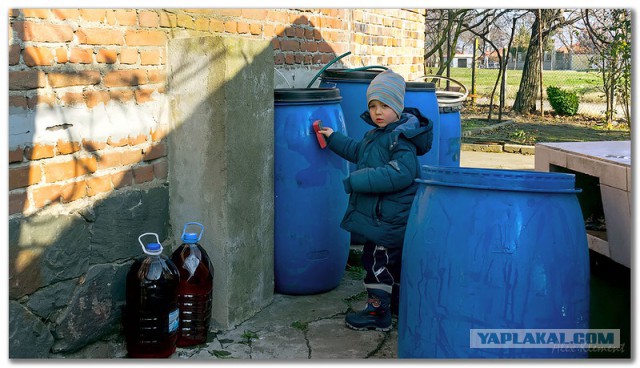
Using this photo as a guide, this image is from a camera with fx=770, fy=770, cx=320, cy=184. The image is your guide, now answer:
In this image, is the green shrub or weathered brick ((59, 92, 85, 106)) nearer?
weathered brick ((59, 92, 85, 106))

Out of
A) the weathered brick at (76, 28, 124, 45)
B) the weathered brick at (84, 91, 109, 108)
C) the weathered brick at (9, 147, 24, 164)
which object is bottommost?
the weathered brick at (9, 147, 24, 164)

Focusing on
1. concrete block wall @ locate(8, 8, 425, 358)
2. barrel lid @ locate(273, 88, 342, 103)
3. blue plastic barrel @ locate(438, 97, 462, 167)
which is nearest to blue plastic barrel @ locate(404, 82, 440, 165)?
blue plastic barrel @ locate(438, 97, 462, 167)

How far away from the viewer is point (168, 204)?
11.2 feet

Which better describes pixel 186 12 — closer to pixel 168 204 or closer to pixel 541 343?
pixel 168 204

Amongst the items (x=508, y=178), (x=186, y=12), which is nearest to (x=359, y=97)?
(x=186, y=12)

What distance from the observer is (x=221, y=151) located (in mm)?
3287

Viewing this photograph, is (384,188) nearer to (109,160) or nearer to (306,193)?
(306,193)

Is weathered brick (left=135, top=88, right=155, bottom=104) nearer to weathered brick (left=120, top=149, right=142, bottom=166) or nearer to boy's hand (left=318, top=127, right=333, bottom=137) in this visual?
weathered brick (left=120, top=149, right=142, bottom=166)

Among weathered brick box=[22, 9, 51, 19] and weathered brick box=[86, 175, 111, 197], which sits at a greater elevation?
weathered brick box=[22, 9, 51, 19]

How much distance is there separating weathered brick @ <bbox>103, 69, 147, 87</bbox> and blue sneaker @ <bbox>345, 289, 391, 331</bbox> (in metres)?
1.40

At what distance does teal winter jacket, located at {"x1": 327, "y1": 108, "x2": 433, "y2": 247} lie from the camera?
3.39 m

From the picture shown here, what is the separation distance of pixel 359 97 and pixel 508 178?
221 cm

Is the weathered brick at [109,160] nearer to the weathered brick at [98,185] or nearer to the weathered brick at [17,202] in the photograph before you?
the weathered brick at [98,185]

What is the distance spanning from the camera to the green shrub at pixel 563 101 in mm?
15922
